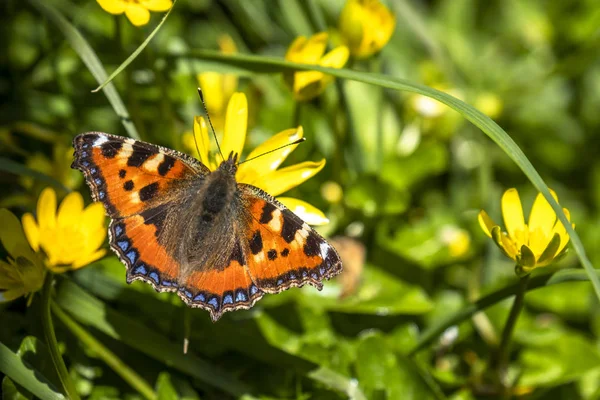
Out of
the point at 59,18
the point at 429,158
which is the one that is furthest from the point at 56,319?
the point at 429,158

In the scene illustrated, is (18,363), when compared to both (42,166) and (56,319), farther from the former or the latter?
(42,166)

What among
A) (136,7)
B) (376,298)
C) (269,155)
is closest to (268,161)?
(269,155)

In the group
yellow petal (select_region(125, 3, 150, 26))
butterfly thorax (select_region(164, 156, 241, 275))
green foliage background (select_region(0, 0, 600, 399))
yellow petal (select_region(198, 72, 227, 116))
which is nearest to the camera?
butterfly thorax (select_region(164, 156, 241, 275))

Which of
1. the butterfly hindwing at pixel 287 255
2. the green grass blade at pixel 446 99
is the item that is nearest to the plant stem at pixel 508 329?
the green grass blade at pixel 446 99

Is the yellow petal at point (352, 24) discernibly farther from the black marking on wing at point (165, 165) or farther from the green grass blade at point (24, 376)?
the green grass blade at point (24, 376)

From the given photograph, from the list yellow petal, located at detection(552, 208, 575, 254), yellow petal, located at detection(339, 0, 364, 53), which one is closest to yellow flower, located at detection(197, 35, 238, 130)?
yellow petal, located at detection(339, 0, 364, 53)

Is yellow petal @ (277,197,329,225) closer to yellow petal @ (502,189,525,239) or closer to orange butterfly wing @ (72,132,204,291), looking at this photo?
orange butterfly wing @ (72,132,204,291)
